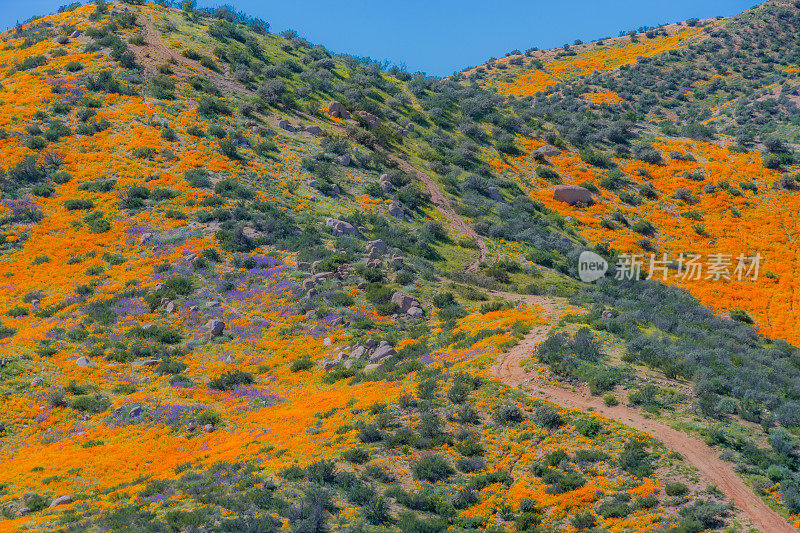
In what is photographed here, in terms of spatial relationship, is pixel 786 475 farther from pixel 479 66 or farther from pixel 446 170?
pixel 479 66

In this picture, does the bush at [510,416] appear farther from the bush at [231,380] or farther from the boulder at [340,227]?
the boulder at [340,227]

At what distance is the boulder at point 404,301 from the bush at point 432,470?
14867mm

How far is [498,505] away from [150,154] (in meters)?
42.6

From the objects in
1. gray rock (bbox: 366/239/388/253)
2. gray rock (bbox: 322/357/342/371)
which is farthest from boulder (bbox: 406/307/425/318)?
gray rock (bbox: 366/239/388/253)

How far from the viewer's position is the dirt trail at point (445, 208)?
46.3 metres

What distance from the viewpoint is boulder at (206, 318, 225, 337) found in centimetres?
3148

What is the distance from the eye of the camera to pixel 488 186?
56812 millimetres

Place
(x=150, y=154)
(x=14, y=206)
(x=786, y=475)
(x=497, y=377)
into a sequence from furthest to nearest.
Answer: (x=150, y=154)
(x=14, y=206)
(x=497, y=377)
(x=786, y=475)

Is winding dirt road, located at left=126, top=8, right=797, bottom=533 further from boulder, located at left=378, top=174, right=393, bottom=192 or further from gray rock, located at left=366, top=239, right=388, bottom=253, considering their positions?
boulder, located at left=378, top=174, right=393, bottom=192

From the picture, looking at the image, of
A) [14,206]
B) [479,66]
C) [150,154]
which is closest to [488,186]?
[150,154]

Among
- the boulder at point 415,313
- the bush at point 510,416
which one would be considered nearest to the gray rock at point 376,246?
the boulder at point 415,313

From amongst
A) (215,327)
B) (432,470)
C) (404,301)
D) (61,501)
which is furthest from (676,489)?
(215,327)
